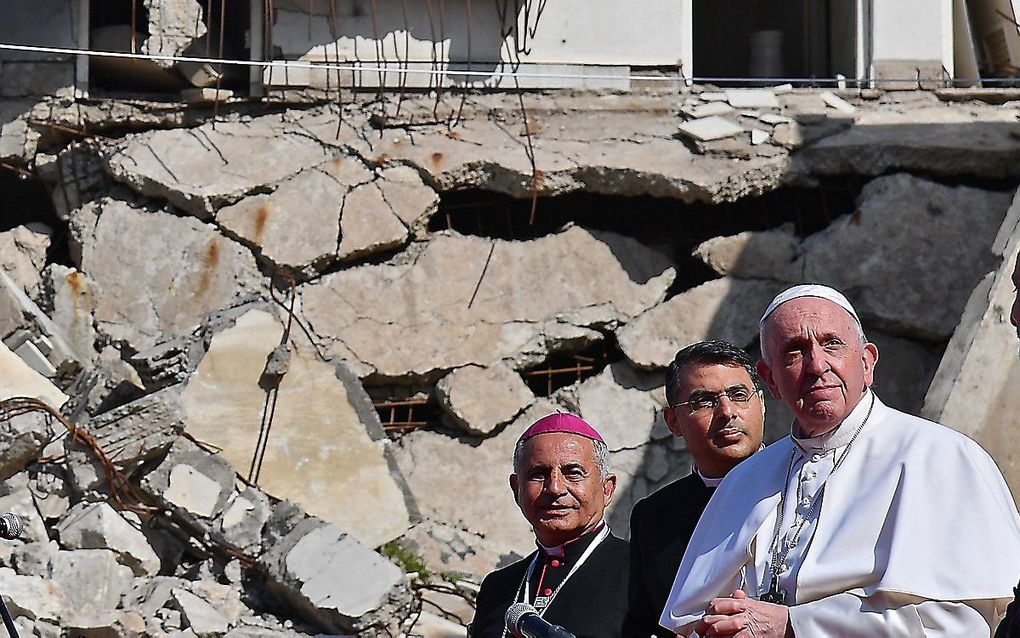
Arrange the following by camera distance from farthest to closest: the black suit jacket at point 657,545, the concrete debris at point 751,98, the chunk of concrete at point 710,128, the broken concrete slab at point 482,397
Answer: the concrete debris at point 751,98 → the chunk of concrete at point 710,128 → the broken concrete slab at point 482,397 → the black suit jacket at point 657,545

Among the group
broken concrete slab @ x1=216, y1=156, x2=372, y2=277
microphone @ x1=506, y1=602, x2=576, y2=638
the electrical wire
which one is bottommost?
microphone @ x1=506, y1=602, x2=576, y2=638

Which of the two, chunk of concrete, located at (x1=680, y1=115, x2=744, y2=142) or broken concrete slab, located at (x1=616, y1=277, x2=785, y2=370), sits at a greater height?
chunk of concrete, located at (x1=680, y1=115, x2=744, y2=142)

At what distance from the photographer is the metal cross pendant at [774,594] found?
2867 mm

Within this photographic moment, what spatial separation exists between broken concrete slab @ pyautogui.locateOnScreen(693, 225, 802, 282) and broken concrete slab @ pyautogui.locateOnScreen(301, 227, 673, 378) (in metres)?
0.25

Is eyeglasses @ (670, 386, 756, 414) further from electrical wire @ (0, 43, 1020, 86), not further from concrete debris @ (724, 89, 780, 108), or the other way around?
concrete debris @ (724, 89, 780, 108)

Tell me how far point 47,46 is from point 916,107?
4.37 metres

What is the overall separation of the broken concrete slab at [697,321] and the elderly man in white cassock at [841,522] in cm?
357

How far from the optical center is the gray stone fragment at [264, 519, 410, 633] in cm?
561

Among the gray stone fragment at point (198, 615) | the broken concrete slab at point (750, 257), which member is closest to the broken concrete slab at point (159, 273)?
the gray stone fragment at point (198, 615)

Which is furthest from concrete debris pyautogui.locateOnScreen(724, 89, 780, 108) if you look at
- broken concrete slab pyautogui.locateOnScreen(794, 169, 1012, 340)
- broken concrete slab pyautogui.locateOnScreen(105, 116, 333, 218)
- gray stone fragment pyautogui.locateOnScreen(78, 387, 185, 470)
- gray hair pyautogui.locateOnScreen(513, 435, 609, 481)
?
gray hair pyautogui.locateOnScreen(513, 435, 609, 481)

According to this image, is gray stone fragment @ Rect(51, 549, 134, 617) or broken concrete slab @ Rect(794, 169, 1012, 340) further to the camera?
broken concrete slab @ Rect(794, 169, 1012, 340)

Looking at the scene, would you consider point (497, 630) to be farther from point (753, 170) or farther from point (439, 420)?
point (753, 170)

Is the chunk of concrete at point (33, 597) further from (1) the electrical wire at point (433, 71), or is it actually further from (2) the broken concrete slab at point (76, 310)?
(1) the electrical wire at point (433, 71)

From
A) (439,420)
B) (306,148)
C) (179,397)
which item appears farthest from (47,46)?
(439,420)
